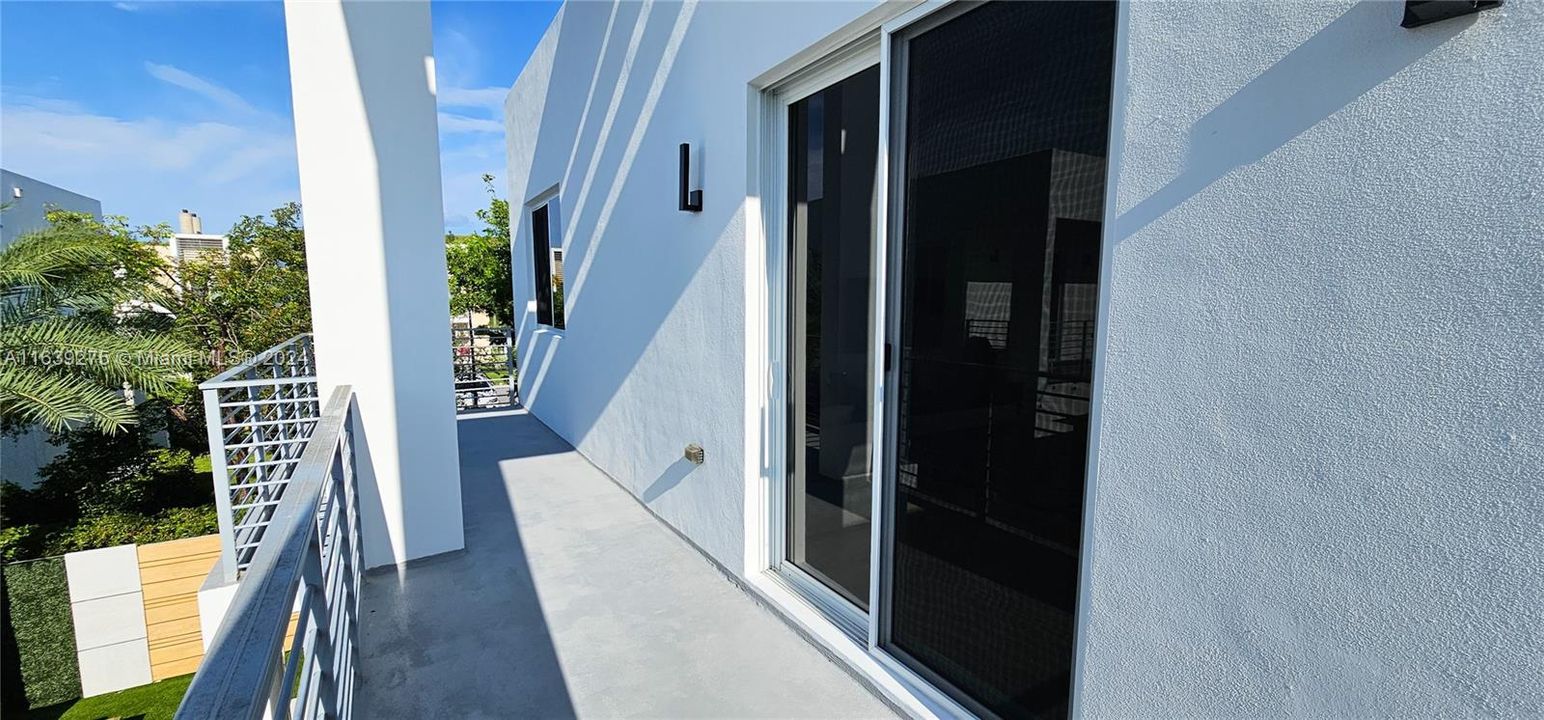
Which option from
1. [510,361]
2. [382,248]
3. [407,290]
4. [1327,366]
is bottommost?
[510,361]

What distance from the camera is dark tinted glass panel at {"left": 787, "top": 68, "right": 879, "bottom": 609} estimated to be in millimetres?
2297

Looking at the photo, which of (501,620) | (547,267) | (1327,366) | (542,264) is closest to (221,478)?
(501,620)

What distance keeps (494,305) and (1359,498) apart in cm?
1249

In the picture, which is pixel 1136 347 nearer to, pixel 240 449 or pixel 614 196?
pixel 614 196

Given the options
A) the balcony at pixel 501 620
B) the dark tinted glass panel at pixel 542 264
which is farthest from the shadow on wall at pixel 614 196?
the balcony at pixel 501 620

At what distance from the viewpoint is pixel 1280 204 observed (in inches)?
42.8

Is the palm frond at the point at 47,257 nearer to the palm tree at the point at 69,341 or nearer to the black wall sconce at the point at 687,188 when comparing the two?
the palm tree at the point at 69,341

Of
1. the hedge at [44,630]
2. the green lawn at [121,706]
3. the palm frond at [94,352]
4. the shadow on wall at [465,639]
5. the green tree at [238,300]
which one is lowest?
the green lawn at [121,706]

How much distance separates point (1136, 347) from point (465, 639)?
258 centimetres

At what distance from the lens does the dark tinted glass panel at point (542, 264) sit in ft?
20.6

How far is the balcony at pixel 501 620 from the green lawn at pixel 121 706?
9.86 feet

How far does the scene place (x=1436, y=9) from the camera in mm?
891

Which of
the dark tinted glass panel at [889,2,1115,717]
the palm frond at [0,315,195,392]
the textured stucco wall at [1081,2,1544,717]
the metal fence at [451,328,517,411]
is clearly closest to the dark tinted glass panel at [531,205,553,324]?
the metal fence at [451,328,517,411]

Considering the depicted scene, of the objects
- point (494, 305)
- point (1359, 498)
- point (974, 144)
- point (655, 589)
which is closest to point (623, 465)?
point (655, 589)
